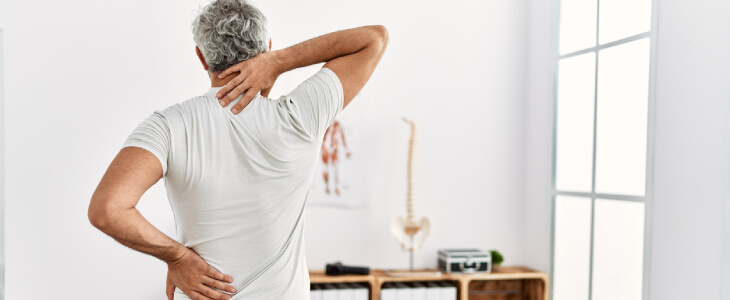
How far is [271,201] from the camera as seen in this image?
1.26 m

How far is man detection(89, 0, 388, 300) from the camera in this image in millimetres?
1169

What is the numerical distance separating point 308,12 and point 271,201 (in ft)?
7.07

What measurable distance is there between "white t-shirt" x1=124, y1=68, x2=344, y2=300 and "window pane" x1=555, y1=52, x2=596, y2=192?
200 cm

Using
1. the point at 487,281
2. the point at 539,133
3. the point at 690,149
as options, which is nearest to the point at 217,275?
the point at 690,149

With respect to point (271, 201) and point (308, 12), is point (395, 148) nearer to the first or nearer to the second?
point (308, 12)

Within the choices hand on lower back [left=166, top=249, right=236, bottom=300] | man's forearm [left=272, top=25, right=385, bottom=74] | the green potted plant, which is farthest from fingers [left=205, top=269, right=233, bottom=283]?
the green potted plant

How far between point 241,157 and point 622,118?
2070 millimetres

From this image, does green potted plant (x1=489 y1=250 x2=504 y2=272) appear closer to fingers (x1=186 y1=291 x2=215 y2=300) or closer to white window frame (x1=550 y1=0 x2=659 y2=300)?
white window frame (x1=550 y1=0 x2=659 y2=300)

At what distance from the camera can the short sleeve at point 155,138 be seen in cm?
109

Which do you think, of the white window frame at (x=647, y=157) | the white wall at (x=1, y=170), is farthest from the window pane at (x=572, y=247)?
the white wall at (x=1, y=170)

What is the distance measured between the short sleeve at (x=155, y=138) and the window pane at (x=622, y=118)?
2.13m

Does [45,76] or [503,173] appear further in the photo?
[503,173]

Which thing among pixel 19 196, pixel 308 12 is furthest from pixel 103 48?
pixel 308 12

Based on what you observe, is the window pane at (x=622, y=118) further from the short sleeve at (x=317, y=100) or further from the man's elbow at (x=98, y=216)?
the man's elbow at (x=98, y=216)
